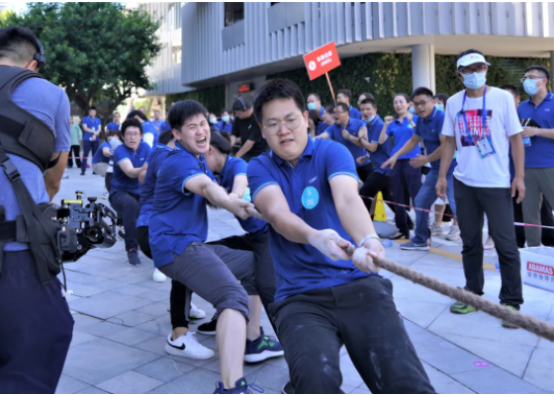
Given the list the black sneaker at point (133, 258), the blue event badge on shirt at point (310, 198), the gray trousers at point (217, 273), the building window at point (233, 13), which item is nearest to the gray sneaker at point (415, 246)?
the black sneaker at point (133, 258)

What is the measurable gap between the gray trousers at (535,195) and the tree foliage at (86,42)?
22.9 meters

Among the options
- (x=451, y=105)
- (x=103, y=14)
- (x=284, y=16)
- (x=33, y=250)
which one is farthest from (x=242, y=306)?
(x=103, y=14)

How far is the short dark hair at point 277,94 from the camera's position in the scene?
2629 millimetres

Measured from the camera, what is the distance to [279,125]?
2611 mm

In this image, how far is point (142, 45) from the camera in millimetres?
28547

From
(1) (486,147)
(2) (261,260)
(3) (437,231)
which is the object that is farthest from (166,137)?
(3) (437,231)

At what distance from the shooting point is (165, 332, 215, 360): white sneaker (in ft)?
11.8

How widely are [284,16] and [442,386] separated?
16446 mm

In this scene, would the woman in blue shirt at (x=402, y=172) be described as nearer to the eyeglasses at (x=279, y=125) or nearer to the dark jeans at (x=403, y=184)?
the dark jeans at (x=403, y=184)

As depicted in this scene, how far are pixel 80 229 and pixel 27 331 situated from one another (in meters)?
0.49

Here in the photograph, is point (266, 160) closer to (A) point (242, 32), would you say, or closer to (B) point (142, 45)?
(A) point (242, 32)

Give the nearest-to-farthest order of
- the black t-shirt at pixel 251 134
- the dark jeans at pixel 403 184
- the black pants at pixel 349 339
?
the black pants at pixel 349 339
the dark jeans at pixel 403 184
the black t-shirt at pixel 251 134

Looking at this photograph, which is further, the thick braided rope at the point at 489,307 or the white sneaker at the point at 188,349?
the white sneaker at the point at 188,349

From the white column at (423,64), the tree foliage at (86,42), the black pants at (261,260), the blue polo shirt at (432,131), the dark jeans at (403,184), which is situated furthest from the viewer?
the tree foliage at (86,42)
